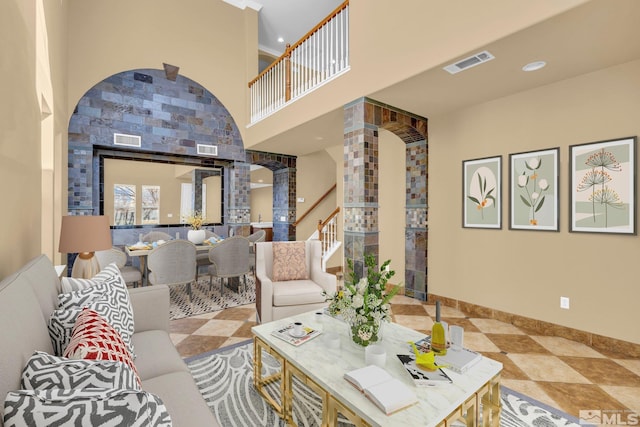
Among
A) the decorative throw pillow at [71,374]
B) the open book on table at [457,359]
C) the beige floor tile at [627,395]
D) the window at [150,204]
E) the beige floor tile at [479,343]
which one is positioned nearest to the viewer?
the decorative throw pillow at [71,374]

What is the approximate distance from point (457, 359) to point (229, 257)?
3.44 m

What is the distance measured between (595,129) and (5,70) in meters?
4.60

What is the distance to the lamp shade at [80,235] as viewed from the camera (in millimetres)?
2342

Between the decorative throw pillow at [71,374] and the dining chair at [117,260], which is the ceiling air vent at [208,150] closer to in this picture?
the dining chair at [117,260]

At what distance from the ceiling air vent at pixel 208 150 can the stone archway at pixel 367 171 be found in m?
3.41

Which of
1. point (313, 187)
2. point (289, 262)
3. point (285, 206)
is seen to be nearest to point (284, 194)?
point (285, 206)

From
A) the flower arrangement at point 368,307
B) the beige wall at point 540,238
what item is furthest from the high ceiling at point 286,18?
the flower arrangement at point 368,307

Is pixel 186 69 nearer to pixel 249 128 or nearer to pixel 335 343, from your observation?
pixel 249 128

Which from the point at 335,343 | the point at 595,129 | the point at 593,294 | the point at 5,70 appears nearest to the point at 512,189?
the point at 595,129

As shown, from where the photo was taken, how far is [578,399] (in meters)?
2.04

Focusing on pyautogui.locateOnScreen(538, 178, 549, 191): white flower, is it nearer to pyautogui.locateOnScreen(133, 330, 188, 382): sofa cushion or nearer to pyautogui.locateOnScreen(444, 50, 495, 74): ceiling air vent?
pyautogui.locateOnScreen(444, 50, 495, 74): ceiling air vent

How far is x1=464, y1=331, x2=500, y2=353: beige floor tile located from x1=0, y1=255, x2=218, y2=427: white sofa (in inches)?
102

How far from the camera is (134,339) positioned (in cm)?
188

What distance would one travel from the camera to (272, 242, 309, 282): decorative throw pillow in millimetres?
3465
